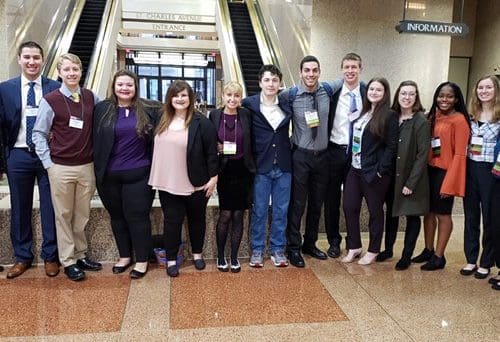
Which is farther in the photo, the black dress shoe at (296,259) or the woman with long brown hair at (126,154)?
the black dress shoe at (296,259)

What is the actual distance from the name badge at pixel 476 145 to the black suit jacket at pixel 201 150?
1872 mm

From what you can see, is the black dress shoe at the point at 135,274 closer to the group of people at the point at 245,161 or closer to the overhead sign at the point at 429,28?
the group of people at the point at 245,161

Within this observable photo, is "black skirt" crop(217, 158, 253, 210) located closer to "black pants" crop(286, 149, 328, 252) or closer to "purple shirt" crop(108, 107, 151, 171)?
"black pants" crop(286, 149, 328, 252)

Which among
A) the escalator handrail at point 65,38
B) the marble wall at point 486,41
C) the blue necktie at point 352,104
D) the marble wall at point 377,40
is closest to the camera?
the blue necktie at point 352,104

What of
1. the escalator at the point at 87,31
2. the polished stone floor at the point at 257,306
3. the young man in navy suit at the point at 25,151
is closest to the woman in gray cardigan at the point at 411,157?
the polished stone floor at the point at 257,306

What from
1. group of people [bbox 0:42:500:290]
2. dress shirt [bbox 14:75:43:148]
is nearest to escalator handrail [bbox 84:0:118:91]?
dress shirt [bbox 14:75:43:148]

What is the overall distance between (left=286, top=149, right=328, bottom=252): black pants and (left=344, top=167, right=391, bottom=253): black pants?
209 millimetres

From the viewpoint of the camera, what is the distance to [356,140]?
335cm

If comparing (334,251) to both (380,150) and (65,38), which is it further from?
(65,38)

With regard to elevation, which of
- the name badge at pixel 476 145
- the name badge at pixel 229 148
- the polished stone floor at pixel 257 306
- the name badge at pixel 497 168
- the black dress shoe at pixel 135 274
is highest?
the name badge at pixel 476 145

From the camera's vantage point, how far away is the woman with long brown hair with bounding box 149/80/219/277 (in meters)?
3.03

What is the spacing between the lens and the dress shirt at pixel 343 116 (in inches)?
136

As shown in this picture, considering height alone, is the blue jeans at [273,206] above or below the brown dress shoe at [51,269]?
above

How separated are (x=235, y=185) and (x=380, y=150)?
1.13 m
